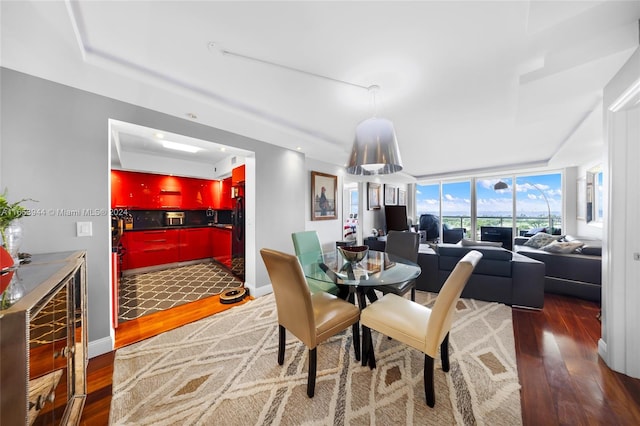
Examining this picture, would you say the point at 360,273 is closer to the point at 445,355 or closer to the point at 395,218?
the point at 445,355

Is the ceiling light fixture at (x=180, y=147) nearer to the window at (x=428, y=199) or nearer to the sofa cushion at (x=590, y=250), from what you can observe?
the sofa cushion at (x=590, y=250)

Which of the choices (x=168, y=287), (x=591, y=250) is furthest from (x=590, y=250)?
Result: (x=168, y=287)

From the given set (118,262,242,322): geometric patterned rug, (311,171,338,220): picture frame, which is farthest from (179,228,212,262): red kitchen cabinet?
(311,171,338,220): picture frame

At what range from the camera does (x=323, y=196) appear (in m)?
4.67

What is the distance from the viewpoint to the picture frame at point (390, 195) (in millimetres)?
6660

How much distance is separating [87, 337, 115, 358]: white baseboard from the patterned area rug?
105mm

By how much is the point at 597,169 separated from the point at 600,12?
484 centimetres

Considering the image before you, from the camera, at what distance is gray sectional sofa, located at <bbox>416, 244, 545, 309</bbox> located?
271 cm

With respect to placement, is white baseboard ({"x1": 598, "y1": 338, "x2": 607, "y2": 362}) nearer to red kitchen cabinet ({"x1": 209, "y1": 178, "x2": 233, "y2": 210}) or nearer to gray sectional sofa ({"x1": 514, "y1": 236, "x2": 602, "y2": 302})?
gray sectional sofa ({"x1": 514, "y1": 236, "x2": 602, "y2": 302})

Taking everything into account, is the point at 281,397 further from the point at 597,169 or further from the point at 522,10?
the point at 597,169

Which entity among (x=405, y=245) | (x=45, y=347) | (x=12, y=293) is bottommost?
(x=45, y=347)

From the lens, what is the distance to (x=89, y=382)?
166 centimetres

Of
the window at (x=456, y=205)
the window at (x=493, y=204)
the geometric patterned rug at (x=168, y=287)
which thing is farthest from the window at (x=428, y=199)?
the geometric patterned rug at (x=168, y=287)

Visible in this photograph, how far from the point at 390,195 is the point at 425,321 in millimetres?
5677
